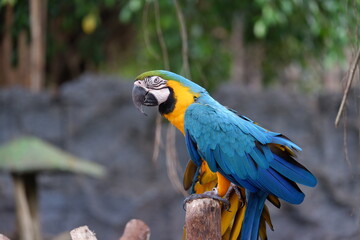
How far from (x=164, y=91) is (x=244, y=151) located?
1.05 ft

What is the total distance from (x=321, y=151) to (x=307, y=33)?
0.95 m

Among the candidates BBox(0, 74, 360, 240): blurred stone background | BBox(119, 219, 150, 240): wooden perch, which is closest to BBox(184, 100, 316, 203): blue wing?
BBox(119, 219, 150, 240): wooden perch

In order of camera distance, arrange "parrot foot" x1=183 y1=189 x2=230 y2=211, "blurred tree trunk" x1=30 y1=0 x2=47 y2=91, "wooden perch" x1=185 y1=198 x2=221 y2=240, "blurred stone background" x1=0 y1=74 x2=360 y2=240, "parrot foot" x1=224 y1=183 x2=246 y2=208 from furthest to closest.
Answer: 1. "blurred stone background" x1=0 y1=74 x2=360 y2=240
2. "blurred tree trunk" x1=30 y1=0 x2=47 y2=91
3. "parrot foot" x1=224 y1=183 x2=246 y2=208
4. "parrot foot" x1=183 y1=189 x2=230 y2=211
5. "wooden perch" x1=185 y1=198 x2=221 y2=240

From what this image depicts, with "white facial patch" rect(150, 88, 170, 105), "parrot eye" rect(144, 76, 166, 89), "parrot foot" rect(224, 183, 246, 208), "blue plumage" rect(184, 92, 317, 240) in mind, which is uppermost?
"parrot eye" rect(144, 76, 166, 89)

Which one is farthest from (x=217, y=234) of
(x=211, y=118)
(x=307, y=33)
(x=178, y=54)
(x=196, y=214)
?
(x=307, y=33)

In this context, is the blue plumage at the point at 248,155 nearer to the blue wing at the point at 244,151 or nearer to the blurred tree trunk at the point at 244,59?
the blue wing at the point at 244,151

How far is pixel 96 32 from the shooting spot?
471cm

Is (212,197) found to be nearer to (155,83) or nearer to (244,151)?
(244,151)

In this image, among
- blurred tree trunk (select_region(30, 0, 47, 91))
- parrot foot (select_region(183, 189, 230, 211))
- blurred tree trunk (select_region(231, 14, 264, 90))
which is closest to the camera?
parrot foot (select_region(183, 189, 230, 211))

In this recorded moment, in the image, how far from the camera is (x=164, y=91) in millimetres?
1786

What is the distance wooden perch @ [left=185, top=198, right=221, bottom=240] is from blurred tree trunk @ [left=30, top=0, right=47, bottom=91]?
7.89ft

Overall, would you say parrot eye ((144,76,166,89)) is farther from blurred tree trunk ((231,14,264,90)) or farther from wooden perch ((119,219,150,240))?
blurred tree trunk ((231,14,264,90))

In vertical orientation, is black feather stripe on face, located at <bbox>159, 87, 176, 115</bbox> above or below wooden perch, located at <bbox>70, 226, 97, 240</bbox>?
above

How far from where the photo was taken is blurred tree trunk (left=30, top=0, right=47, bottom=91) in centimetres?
357
